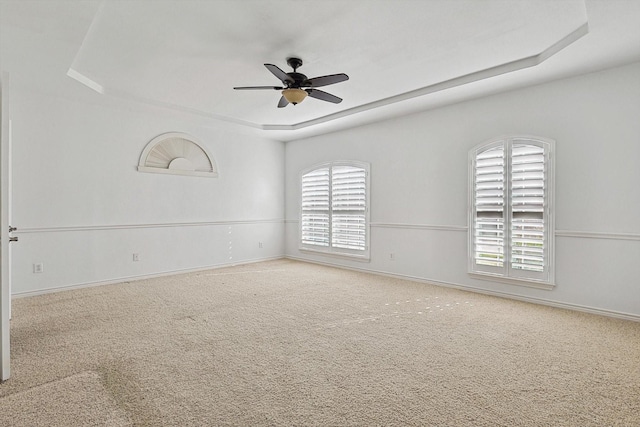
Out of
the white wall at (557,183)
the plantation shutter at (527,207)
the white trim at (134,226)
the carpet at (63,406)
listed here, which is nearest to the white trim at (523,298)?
the white wall at (557,183)

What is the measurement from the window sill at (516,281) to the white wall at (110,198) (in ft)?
14.1

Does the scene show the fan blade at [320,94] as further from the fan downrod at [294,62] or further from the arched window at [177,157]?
the arched window at [177,157]

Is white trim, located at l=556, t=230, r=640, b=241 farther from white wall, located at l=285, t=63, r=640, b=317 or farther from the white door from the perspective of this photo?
the white door

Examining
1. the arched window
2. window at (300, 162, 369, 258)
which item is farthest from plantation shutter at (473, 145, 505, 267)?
the arched window

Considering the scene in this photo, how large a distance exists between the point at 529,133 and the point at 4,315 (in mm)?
5254

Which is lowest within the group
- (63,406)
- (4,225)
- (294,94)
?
(63,406)

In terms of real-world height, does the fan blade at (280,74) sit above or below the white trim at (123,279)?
above

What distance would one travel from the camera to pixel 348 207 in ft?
20.2

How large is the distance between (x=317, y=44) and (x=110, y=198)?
152 inches

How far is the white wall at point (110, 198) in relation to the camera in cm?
426

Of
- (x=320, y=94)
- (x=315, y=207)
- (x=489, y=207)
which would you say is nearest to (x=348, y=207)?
(x=315, y=207)

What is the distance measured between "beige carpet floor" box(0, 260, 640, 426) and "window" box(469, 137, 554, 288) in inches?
20.0

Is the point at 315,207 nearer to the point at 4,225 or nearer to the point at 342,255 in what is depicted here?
the point at 342,255

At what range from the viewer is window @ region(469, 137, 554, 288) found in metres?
3.89
